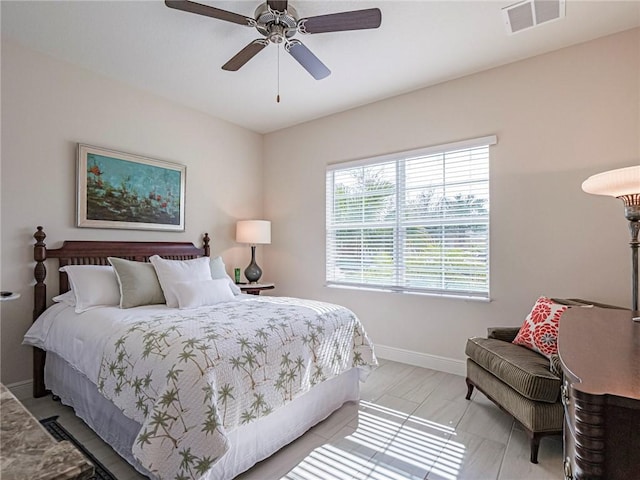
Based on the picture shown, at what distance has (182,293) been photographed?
262cm

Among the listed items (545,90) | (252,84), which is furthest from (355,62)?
(545,90)

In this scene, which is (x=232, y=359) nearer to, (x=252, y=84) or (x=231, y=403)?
(x=231, y=403)

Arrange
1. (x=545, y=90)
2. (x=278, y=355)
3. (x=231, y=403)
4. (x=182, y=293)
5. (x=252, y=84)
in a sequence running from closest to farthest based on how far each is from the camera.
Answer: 1. (x=231, y=403)
2. (x=278, y=355)
3. (x=182, y=293)
4. (x=545, y=90)
5. (x=252, y=84)

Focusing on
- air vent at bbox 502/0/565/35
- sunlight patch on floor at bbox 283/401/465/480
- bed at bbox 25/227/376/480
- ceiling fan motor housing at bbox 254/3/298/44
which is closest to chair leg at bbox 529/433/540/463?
sunlight patch on floor at bbox 283/401/465/480

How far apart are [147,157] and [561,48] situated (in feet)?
12.6

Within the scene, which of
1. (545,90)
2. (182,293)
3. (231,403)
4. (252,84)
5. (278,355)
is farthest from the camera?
(252,84)

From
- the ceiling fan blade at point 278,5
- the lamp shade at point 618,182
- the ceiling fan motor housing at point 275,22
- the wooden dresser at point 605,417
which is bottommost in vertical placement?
the wooden dresser at point 605,417

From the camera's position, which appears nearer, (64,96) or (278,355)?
(278,355)

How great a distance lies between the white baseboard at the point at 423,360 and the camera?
3201mm

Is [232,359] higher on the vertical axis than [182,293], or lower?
lower

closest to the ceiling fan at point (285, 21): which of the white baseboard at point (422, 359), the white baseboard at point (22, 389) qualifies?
the white baseboard at point (422, 359)

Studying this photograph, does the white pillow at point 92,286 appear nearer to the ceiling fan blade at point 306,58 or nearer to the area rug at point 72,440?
the area rug at point 72,440

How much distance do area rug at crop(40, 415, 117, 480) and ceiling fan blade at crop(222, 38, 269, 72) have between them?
8.17ft

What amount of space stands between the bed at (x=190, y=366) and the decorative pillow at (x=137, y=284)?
0.7 inches
